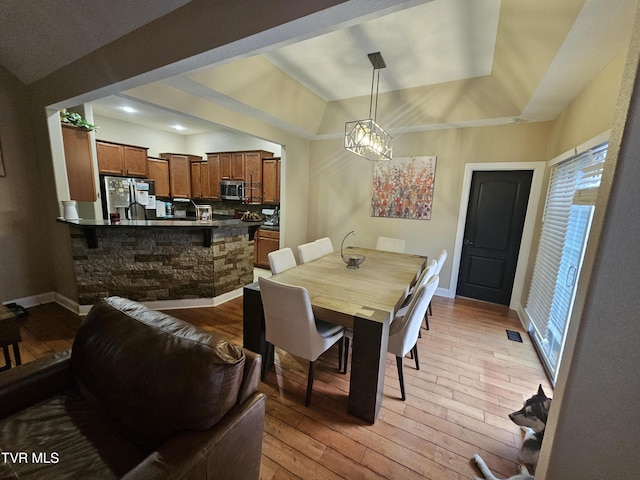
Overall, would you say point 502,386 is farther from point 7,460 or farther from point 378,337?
point 7,460

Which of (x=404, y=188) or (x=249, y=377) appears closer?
(x=249, y=377)

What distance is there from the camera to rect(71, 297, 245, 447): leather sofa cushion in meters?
0.94

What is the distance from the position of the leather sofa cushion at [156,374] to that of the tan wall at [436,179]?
3.78 meters

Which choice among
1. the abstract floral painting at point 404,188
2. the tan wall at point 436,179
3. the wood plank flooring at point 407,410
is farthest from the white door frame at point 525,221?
the wood plank flooring at point 407,410

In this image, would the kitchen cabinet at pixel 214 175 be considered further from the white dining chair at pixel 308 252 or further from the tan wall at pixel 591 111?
the tan wall at pixel 591 111

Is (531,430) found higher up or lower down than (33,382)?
lower down

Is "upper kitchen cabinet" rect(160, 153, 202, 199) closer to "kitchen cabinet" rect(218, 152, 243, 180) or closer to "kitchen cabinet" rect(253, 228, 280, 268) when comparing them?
"kitchen cabinet" rect(218, 152, 243, 180)

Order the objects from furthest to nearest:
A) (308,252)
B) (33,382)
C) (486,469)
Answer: (308,252), (486,469), (33,382)

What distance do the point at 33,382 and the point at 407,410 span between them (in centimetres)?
212

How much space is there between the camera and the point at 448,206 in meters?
3.97

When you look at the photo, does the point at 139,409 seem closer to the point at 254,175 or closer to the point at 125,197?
the point at 254,175

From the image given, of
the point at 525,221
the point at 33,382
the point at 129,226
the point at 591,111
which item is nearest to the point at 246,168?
the point at 129,226

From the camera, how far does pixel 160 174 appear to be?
5.87 metres

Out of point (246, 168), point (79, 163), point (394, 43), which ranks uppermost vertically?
point (394, 43)
